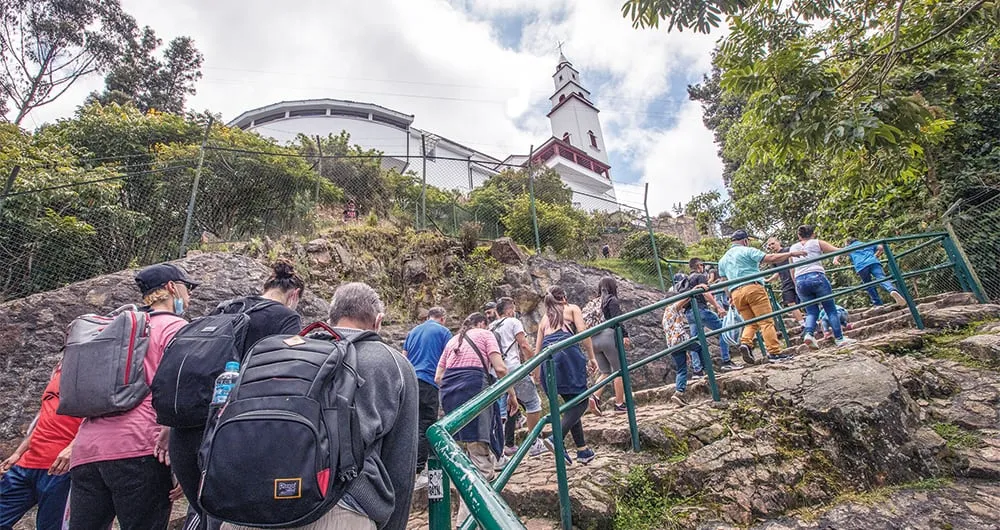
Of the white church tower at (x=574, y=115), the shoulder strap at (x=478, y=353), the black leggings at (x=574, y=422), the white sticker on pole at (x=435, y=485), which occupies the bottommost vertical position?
the black leggings at (x=574, y=422)

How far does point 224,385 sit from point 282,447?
58 centimetres

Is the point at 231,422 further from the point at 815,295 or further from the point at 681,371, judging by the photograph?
the point at 815,295

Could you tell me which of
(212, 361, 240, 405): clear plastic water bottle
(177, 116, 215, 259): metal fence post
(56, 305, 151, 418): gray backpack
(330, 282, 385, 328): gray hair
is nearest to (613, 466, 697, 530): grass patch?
(330, 282, 385, 328): gray hair

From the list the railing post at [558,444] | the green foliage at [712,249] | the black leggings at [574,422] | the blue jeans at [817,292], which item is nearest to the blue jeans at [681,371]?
the black leggings at [574,422]

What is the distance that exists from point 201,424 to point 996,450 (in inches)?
186

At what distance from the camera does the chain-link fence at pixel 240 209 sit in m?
5.77

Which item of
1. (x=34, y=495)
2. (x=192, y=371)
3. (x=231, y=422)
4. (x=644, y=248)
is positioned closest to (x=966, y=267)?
(x=644, y=248)

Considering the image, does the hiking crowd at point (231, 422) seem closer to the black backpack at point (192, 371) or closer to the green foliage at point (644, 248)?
the black backpack at point (192, 371)

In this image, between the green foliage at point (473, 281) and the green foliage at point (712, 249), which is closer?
the green foliage at point (473, 281)

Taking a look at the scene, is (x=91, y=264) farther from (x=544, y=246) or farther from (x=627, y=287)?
(x=627, y=287)

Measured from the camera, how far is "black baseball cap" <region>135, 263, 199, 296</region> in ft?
7.27

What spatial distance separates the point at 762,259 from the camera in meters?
4.84

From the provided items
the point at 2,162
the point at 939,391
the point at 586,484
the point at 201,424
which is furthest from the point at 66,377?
the point at 2,162

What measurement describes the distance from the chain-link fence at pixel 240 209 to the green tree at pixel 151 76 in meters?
8.55
